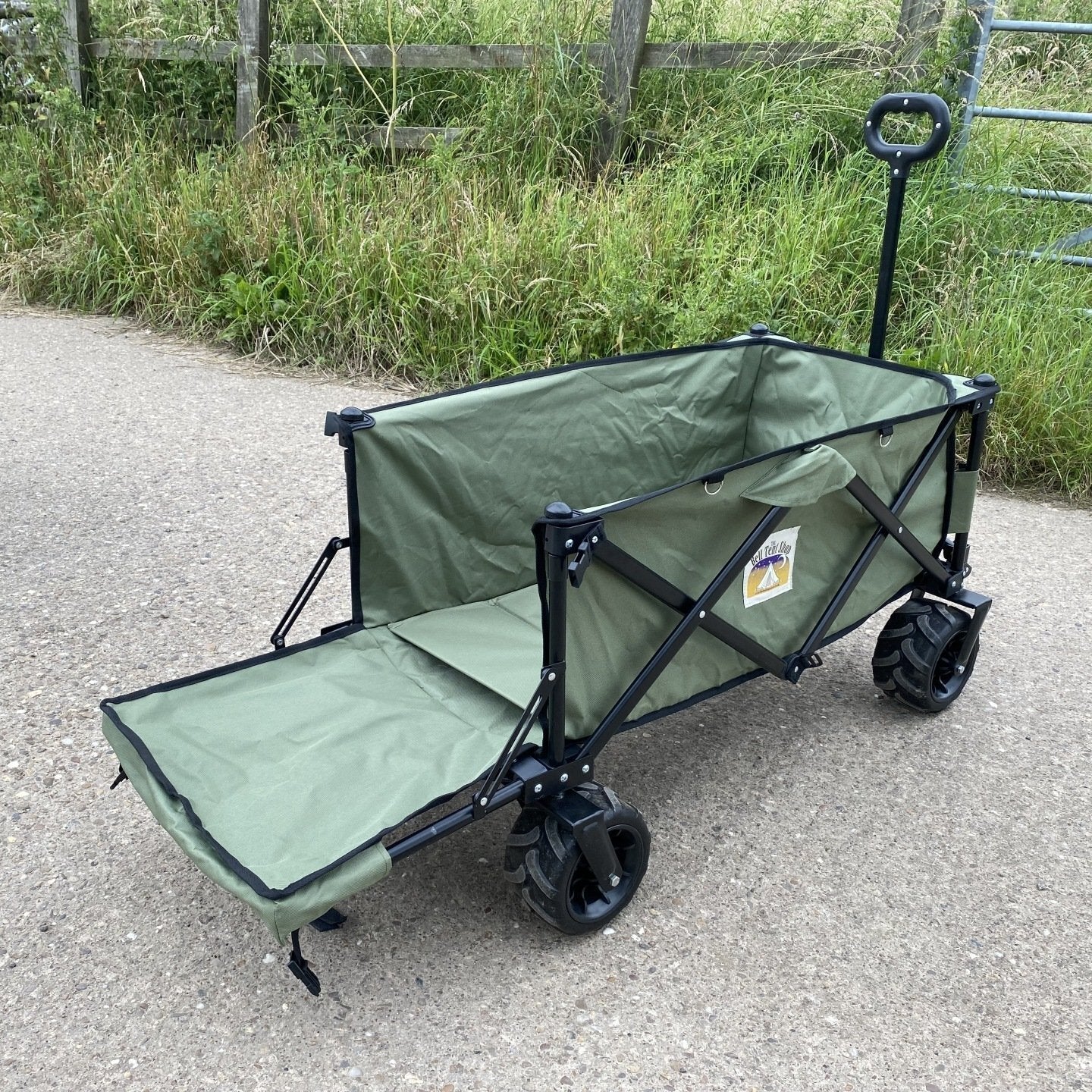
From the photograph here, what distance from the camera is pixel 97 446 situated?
432 centimetres

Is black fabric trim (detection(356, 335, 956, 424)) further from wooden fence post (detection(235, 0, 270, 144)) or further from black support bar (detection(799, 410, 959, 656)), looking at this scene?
wooden fence post (detection(235, 0, 270, 144))

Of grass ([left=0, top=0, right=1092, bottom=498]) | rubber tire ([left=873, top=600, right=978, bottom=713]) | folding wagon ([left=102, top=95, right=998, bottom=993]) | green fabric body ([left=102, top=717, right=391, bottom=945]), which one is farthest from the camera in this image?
grass ([left=0, top=0, right=1092, bottom=498])

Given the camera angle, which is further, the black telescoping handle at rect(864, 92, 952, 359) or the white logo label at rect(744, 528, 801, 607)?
the black telescoping handle at rect(864, 92, 952, 359)

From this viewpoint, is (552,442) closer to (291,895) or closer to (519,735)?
(519,735)

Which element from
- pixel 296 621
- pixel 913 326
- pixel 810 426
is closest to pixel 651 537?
pixel 810 426

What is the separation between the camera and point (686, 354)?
9.56 feet

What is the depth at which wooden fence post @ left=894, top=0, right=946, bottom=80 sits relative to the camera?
5.04 metres

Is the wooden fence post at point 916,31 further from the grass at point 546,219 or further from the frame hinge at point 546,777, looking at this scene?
the frame hinge at point 546,777

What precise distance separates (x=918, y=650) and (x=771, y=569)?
26.3 inches

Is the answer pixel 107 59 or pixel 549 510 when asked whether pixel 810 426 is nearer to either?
pixel 549 510

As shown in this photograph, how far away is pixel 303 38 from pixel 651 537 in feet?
17.6

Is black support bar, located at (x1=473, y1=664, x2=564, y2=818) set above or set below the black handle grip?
below

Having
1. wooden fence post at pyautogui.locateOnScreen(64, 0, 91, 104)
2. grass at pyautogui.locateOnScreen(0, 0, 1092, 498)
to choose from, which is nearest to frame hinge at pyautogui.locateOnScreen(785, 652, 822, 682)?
grass at pyautogui.locateOnScreen(0, 0, 1092, 498)

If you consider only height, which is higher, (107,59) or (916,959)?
(107,59)
